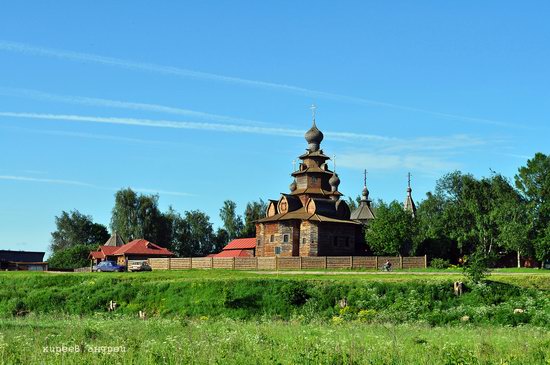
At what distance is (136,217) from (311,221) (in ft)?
141

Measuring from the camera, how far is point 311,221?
6581cm

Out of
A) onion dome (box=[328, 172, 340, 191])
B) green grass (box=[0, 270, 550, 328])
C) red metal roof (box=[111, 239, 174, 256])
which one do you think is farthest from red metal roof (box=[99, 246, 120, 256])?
green grass (box=[0, 270, 550, 328])

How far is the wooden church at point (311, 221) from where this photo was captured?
65.9 meters

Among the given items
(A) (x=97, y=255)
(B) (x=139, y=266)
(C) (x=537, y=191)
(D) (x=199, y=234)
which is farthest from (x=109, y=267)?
(D) (x=199, y=234)

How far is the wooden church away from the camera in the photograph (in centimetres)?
6588

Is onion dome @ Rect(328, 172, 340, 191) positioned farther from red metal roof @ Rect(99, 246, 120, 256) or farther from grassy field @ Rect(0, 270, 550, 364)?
grassy field @ Rect(0, 270, 550, 364)

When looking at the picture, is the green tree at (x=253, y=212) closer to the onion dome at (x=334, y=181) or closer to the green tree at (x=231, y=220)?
the green tree at (x=231, y=220)

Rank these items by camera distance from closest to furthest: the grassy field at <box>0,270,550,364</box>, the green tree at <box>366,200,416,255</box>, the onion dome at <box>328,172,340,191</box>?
the grassy field at <box>0,270,550,364</box>, the green tree at <box>366,200,416,255</box>, the onion dome at <box>328,172,340,191</box>

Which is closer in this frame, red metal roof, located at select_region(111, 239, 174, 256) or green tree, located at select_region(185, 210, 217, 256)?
red metal roof, located at select_region(111, 239, 174, 256)

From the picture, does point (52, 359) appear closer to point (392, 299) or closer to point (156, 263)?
point (392, 299)

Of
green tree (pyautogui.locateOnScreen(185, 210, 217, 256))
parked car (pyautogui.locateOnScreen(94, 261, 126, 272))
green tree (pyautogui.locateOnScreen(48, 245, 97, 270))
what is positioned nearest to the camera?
parked car (pyautogui.locateOnScreen(94, 261, 126, 272))

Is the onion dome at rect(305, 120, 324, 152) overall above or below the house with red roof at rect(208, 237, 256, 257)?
above

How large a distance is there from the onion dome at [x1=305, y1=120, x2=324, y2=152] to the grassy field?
114 feet

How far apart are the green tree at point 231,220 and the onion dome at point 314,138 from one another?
42.0 m
